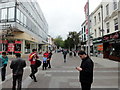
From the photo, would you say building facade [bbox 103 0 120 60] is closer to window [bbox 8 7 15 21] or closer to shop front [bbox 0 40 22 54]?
shop front [bbox 0 40 22 54]

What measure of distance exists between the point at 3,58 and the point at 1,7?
18.5 m

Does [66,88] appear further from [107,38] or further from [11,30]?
[11,30]

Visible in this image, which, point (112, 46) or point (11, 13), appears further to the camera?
point (11, 13)

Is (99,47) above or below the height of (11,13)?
below

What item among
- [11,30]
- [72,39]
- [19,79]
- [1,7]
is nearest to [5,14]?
Answer: [1,7]

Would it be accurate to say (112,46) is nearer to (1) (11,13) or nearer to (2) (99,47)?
(2) (99,47)

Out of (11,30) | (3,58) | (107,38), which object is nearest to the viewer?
(3,58)

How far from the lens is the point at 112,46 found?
56.7 feet

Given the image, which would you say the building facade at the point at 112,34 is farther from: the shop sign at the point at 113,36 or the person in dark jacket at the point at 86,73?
the person in dark jacket at the point at 86,73

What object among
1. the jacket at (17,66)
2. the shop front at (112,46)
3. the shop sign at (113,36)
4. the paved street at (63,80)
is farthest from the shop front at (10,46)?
the jacket at (17,66)

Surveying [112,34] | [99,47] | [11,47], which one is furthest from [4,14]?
[112,34]

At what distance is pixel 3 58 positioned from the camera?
673 centimetres

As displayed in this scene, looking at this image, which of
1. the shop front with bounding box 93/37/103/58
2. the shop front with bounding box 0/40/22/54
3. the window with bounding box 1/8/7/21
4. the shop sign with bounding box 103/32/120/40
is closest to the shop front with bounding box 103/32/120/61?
the shop sign with bounding box 103/32/120/40

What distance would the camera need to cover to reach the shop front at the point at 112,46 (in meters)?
15.3
